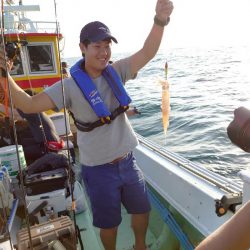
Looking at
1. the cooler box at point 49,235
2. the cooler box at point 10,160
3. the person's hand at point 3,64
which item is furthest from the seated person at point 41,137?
the person's hand at point 3,64

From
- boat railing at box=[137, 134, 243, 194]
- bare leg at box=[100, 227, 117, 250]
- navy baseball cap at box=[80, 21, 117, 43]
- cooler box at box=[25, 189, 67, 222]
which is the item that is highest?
navy baseball cap at box=[80, 21, 117, 43]

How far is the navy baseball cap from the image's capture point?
2219 mm

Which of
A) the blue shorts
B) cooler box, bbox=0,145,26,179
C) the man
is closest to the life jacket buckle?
the man

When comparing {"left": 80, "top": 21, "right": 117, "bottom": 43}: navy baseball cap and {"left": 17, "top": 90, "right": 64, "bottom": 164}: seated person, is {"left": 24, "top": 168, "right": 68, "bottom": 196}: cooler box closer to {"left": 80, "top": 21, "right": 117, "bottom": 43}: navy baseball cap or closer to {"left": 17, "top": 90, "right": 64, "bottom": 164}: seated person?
{"left": 17, "top": 90, "right": 64, "bottom": 164}: seated person

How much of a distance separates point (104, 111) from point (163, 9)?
87 cm

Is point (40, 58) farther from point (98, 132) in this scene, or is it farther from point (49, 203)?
point (98, 132)

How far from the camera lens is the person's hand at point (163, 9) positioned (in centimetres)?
223

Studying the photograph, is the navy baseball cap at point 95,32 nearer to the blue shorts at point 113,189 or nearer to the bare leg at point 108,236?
the blue shorts at point 113,189

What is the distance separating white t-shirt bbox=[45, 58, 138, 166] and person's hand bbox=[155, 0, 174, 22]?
64cm

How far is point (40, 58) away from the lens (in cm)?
784

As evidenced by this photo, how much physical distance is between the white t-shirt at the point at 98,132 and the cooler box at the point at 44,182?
1.11m

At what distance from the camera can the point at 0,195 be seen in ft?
9.37

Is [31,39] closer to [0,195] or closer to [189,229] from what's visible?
[0,195]

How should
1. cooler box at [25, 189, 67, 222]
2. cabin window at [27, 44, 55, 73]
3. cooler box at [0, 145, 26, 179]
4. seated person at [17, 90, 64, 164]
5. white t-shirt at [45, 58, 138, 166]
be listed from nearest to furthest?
white t-shirt at [45, 58, 138, 166], cooler box at [25, 189, 67, 222], cooler box at [0, 145, 26, 179], seated person at [17, 90, 64, 164], cabin window at [27, 44, 55, 73]
